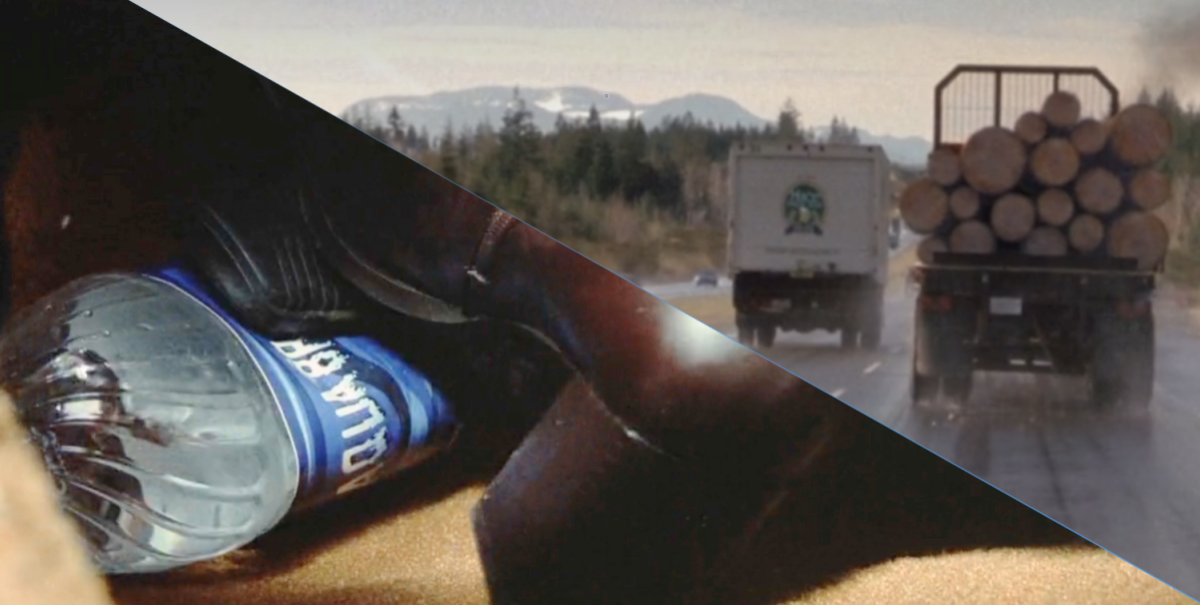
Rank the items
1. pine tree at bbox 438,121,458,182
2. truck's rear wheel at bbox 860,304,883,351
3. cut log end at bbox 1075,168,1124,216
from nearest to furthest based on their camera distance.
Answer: cut log end at bbox 1075,168,1124,216 < truck's rear wheel at bbox 860,304,883,351 < pine tree at bbox 438,121,458,182

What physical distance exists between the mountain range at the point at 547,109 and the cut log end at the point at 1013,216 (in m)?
0.17

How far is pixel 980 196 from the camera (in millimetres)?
1972

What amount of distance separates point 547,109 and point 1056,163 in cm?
86

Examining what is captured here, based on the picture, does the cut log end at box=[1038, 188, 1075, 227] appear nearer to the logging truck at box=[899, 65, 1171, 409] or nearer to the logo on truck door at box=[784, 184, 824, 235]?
the logging truck at box=[899, 65, 1171, 409]

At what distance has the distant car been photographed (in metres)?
2.15

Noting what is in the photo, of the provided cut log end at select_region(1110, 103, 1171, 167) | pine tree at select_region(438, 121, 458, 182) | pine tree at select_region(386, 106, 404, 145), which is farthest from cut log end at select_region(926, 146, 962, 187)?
pine tree at select_region(386, 106, 404, 145)

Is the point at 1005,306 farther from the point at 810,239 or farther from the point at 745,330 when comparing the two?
the point at 745,330

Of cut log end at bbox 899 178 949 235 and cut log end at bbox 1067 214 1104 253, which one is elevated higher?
cut log end at bbox 899 178 949 235

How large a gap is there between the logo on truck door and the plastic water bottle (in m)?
0.95

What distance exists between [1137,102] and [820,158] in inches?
18.3

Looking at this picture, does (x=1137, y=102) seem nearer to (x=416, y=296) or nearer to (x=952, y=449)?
(x=952, y=449)

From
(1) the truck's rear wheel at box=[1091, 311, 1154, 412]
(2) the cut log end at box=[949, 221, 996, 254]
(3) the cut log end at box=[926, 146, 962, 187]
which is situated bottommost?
(1) the truck's rear wheel at box=[1091, 311, 1154, 412]

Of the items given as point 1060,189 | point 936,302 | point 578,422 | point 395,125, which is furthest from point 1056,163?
point 395,125

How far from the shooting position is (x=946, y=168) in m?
1.98
